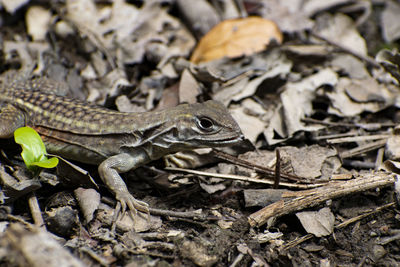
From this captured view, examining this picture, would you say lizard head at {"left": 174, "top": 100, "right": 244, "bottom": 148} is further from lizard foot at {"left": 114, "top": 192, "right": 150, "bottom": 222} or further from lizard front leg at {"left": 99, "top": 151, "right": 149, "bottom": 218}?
lizard foot at {"left": 114, "top": 192, "right": 150, "bottom": 222}

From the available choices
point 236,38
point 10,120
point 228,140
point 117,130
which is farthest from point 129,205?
point 236,38

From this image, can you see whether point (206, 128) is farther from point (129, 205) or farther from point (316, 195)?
point (316, 195)

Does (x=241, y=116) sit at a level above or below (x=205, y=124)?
below

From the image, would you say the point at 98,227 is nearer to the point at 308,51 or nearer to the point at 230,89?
the point at 230,89

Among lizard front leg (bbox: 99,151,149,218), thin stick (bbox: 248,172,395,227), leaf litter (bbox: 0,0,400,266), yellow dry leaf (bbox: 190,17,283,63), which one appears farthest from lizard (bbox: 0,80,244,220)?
yellow dry leaf (bbox: 190,17,283,63)

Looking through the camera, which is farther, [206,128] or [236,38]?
[236,38]

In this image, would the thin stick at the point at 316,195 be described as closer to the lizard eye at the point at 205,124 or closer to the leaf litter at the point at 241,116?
the leaf litter at the point at 241,116

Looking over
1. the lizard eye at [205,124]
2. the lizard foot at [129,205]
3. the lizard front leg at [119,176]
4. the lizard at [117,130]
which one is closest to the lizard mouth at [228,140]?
the lizard at [117,130]
